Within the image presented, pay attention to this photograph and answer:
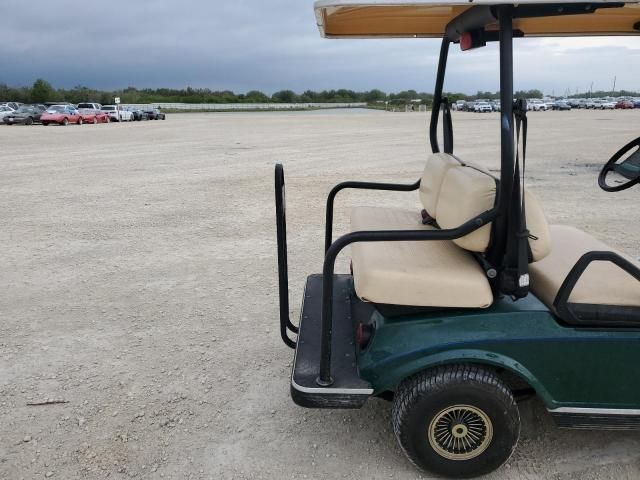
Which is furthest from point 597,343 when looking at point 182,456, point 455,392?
point 182,456

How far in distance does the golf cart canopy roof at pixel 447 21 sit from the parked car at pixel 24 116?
32.3 m

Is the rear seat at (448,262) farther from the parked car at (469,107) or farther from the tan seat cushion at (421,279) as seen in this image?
the parked car at (469,107)

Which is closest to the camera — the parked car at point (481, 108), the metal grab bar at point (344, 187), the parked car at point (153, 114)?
the metal grab bar at point (344, 187)

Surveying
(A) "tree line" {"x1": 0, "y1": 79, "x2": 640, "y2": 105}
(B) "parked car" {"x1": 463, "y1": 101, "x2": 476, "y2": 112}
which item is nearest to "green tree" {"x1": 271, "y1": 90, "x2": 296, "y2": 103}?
(A) "tree line" {"x1": 0, "y1": 79, "x2": 640, "y2": 105}

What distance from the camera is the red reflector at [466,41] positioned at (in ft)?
8.88

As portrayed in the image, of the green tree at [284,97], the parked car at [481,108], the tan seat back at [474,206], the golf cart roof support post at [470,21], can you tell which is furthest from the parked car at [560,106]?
the tan seat back at [474,206]

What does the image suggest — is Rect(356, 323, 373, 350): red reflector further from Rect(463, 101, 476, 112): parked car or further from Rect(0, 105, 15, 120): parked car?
Rect(463, 101, 476, 112): parked car

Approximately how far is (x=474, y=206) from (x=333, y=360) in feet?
3.02

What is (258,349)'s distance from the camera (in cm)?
354

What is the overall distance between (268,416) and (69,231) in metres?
4.44

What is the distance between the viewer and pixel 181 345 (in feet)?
11.8

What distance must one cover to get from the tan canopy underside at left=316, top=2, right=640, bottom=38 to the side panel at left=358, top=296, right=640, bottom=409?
1.34m

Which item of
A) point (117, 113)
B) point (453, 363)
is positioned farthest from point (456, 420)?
point (117, 113)

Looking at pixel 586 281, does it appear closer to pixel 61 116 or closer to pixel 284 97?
pixel 61 116
